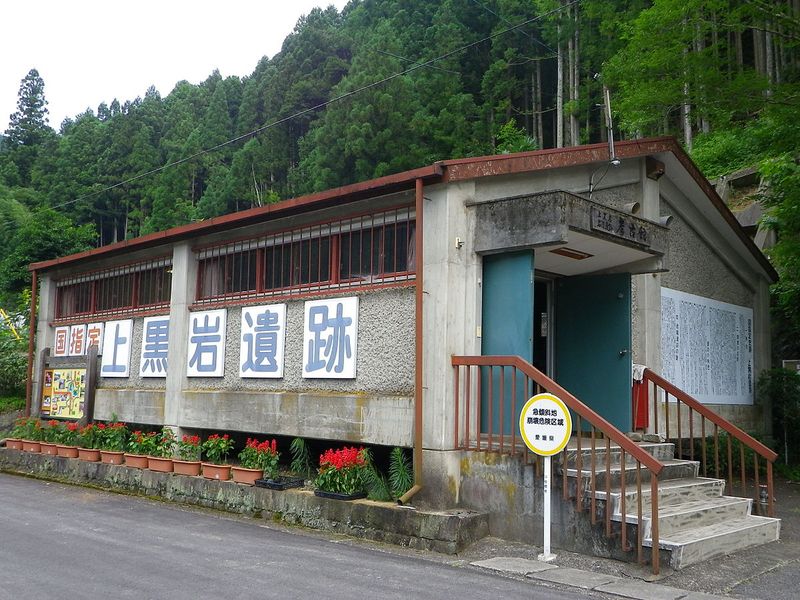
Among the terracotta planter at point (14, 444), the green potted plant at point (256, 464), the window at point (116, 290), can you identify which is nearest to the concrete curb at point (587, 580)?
the green potted plant at point (256, 464)

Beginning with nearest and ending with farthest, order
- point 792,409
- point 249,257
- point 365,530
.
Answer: point 365,530 → point 249,257 → point 792,409

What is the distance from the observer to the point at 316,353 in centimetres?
1028

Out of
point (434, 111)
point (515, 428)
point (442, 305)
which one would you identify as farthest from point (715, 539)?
point (434, 111)

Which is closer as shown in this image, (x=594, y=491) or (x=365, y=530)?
(x=594, y=491)

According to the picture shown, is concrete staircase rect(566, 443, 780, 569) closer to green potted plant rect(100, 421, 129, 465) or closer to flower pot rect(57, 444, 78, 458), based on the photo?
green potted plant rect(100, 421, 129, 465)

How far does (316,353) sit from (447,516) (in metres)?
3.37

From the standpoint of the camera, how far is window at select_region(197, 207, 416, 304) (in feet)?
31.2

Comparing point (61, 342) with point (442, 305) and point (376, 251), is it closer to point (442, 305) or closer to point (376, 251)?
point (376, 251)

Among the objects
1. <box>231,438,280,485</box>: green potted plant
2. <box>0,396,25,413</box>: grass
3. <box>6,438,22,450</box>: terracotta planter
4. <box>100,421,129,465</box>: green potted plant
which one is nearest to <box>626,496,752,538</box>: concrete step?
<box>231,438,280,485</box>: green potted plant

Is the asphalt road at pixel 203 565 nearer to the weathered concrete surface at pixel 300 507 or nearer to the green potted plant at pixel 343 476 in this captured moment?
the weathered concrete surface at pixel 300 507

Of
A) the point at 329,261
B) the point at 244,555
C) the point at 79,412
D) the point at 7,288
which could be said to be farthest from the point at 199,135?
the point at 244,555

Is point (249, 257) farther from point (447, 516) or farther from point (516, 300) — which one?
point (447, 516)

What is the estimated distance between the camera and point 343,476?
905 centimetres

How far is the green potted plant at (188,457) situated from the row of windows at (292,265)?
90.1 inches
